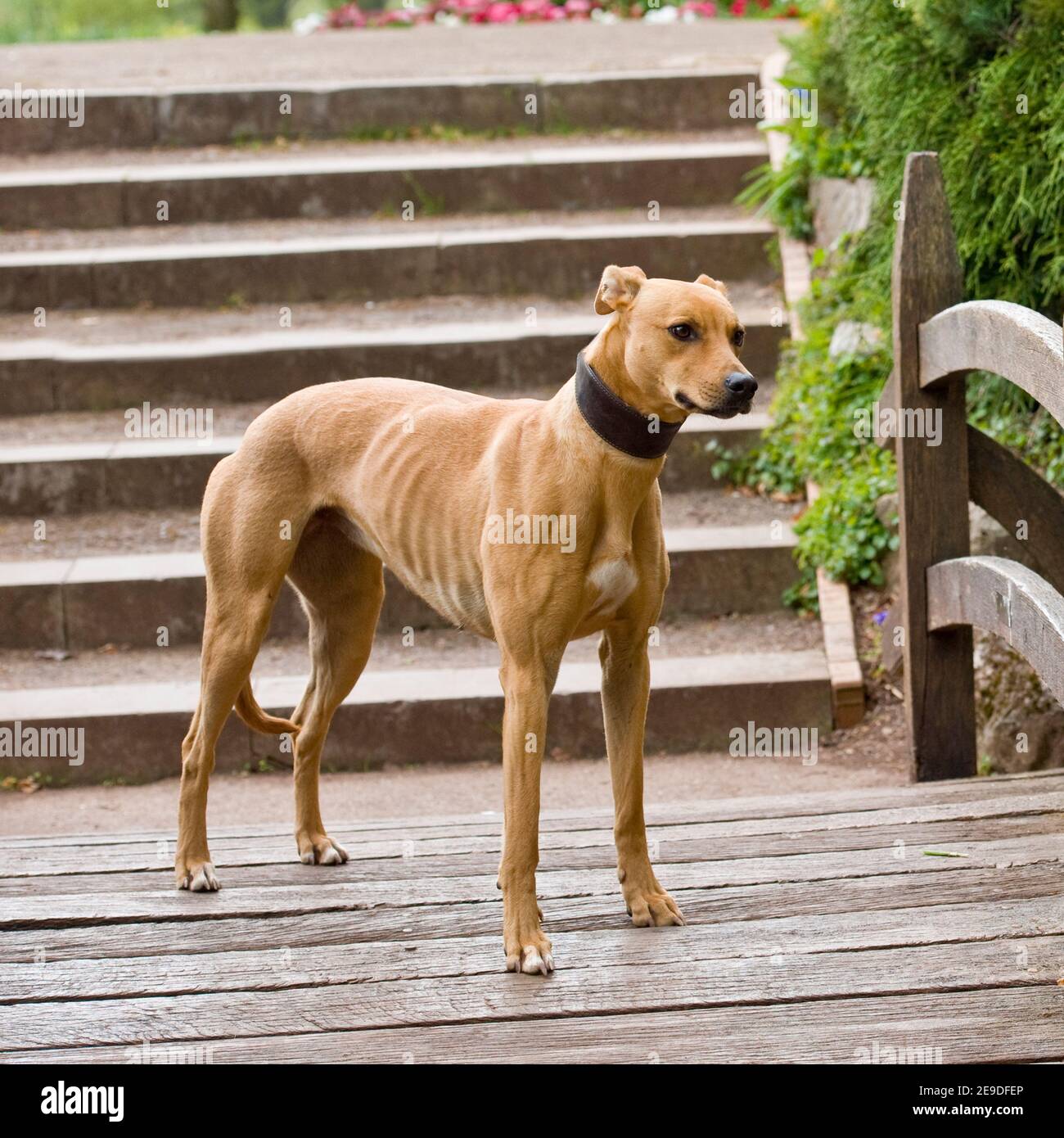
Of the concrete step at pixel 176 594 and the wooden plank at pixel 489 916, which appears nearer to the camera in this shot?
the wooden plank at pixel 489 916

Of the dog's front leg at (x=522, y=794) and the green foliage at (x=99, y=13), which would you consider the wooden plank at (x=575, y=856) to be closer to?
the dog's front leg at (x=522, y=794)

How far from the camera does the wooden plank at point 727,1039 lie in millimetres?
2518

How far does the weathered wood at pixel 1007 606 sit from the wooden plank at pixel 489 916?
1.59 feet

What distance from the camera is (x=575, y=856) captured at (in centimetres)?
361

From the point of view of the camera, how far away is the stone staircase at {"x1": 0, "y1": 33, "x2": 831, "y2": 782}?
17.9 ft

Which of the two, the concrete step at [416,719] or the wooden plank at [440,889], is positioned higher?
the wooden plank at [440,889]

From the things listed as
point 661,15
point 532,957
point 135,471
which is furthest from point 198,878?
point 661,15

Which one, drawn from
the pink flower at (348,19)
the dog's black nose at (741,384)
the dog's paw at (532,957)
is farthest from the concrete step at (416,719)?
the pink flower at (348,19)

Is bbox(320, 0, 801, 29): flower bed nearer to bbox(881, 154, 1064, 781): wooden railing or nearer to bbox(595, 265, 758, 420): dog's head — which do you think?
bbox(881, 154, 1064, 781): wooden railing

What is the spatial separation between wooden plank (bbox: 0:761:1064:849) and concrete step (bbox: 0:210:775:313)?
13.4ft

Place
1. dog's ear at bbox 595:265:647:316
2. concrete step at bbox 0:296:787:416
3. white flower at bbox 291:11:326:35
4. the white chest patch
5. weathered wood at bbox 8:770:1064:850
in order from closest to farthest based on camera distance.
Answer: dog's ear at bbox 595:265:647:316
the white chest patch
weathered wood at bbox 8:770:1064:850
concrete step at bbox 0:296:787:416
white flower at bbox 291:11:326:35

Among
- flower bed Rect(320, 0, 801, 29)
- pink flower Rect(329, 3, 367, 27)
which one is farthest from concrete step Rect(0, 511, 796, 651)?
pink flower Rect(329, 3, 367, 27)

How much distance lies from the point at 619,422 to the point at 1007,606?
1.37m

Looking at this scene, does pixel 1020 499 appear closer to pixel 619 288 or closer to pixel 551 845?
pixel 551 845
